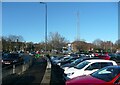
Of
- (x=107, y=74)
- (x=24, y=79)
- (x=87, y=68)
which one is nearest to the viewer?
(x=107, y=74)

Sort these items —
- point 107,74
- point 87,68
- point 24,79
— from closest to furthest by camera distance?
point 107,74
point 87,68
point 24,79

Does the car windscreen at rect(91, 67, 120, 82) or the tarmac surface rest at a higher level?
the car windscreen at rect(91, 67, 120, 82)

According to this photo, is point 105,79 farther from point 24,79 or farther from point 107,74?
point 24,79

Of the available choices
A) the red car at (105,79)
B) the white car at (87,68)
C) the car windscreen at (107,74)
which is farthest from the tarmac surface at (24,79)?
the red car at (105,79)

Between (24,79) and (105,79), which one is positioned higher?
(105,79)

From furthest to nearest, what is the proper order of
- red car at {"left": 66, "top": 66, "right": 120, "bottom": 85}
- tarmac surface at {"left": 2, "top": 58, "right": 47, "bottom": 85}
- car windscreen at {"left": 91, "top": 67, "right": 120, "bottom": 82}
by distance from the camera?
→ tarmac surface at {"left": 2, "top": 58, "right": 47, "bottom": 85}, car windscreen at {"left": 91, "top": 67, "right": 120, "bottom": 82}, red car at {"left": 66, "top": 66, "right": 120, "bottom": 85}

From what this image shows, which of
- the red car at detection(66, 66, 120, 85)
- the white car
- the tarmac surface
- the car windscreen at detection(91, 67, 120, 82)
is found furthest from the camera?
the tarmac surface

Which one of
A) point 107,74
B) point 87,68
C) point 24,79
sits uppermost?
point 107,74

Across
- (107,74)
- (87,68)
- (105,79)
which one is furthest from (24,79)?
(105,79)

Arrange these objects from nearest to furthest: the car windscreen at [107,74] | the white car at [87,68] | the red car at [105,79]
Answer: the red car at [105,79], the car windscreen at [107,74], the white car at [87,68]

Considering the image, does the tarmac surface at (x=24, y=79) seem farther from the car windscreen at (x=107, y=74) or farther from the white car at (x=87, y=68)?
the car windscreen at (x=107, y=74)

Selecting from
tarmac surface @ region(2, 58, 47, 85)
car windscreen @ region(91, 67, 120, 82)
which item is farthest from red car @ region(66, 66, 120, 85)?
tarmac surface @ region(2, 58, 47, 85)

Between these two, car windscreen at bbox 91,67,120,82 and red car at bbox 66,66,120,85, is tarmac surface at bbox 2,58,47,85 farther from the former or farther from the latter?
red car at bbox 66,66,120,85

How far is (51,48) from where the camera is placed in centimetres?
10475
